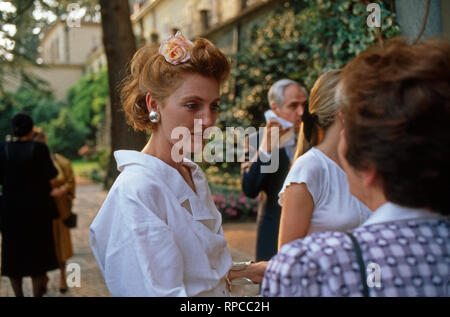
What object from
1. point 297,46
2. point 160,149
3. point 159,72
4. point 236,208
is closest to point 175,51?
point 159,72

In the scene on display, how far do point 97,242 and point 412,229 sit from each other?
98 centimetres

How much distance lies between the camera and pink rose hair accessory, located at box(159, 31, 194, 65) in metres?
1.71

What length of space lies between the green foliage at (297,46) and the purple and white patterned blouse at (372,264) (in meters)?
3.88

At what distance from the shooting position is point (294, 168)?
7.11 ft

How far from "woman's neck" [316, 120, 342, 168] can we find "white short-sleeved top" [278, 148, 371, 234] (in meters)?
0.06

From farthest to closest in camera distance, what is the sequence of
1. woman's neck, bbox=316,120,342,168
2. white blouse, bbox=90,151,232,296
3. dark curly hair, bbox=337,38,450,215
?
1. woman's neck, bbox=316,120,342,168
2. white blouse, bbox=90,151,232,296
3. dark curly hair, bbox=337,38,450,215

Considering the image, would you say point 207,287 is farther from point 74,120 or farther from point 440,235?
point 74,120

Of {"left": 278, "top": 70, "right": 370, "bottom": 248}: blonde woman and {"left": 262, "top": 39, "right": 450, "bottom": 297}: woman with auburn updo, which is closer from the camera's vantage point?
{"left": 262, "top": 39, "right": 450, "bottom": 297}: woman with auburn updo

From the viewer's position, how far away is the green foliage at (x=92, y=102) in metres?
31.0

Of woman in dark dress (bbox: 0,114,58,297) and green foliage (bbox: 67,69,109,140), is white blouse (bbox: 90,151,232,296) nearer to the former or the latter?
woman in dark dress (bbox: 0,114,58,297)

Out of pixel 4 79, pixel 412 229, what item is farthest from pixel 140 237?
pixel 4 79

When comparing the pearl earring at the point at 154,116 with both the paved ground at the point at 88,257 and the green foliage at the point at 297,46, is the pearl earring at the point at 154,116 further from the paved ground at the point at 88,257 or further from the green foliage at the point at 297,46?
the paved ground at the point at 88,257

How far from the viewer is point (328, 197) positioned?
6.95ft

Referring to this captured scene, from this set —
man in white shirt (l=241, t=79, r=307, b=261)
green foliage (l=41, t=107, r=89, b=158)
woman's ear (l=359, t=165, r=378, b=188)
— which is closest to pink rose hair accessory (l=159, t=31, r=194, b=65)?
woman's ear (l=359, t=165, r=378, b=188)
